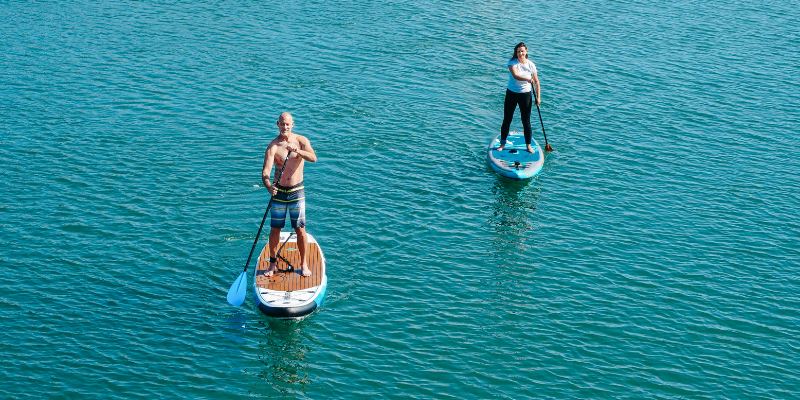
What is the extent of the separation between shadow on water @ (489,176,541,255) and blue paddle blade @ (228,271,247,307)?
6.86 meters

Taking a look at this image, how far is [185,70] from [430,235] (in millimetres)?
15651

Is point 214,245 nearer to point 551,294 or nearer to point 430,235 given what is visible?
point 430,235

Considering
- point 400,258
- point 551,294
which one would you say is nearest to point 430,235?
point 400,258

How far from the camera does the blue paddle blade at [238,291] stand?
77.8 feet

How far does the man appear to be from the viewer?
22866mm

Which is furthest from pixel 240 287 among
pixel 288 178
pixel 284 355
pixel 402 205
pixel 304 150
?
pixel 402 205

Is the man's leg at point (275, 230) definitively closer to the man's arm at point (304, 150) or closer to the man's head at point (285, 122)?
the man's arm at point (304, 150)

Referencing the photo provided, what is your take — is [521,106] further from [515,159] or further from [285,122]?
[285,122]

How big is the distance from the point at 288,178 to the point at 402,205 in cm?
707

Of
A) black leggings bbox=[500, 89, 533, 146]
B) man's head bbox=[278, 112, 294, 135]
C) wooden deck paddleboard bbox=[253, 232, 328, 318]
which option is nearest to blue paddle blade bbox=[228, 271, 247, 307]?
wooden deck paddleboard bbox=[253, 232, 328, 318]

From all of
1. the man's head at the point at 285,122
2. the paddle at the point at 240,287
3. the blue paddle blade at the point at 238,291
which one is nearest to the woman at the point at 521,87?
the man's head at the point at 285,122

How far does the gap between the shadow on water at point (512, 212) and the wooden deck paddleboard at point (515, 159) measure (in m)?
0.33

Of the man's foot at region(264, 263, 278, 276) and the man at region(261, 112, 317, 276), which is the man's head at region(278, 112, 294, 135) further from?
the man's foot at region(264, 263, 278, 276)

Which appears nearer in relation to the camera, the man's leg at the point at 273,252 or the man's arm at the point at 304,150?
the man's arm at the point at 304,150
